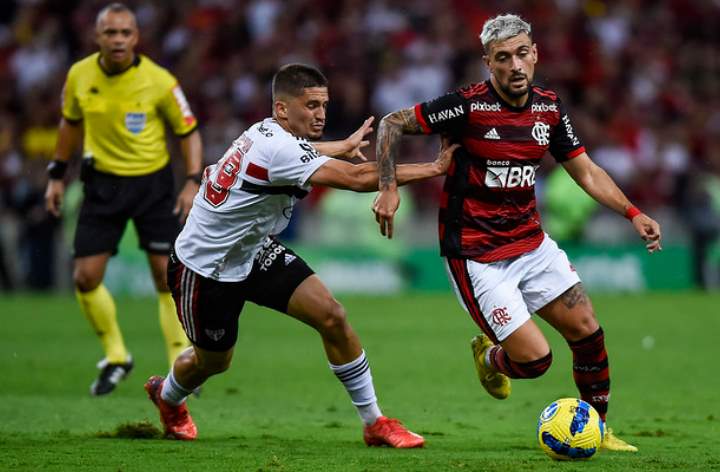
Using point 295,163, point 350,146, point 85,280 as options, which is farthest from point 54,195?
point 295,163

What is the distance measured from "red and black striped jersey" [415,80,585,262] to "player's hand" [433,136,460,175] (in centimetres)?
7

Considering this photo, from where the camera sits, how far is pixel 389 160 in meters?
7.37

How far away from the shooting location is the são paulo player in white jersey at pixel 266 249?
7.36 metres

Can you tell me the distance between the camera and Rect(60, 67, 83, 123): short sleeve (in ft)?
34.4

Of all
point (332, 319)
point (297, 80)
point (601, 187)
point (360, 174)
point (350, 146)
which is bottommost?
point (332, 319)

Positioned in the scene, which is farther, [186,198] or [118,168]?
[118,168]

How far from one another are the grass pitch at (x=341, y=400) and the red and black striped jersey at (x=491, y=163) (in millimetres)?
1253

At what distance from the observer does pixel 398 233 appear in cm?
1998

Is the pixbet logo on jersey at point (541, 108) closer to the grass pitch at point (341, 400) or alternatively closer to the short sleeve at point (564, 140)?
the short sleeve at point (564, 140)

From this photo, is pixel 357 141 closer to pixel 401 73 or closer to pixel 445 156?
pixel 445 156

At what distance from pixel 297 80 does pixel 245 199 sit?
0.74 meters

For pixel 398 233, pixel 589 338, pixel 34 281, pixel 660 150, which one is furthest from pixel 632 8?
pixel 589 338

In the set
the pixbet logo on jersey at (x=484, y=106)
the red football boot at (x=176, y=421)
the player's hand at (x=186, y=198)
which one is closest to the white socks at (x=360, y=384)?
the red football boot at (x=176, y=421)

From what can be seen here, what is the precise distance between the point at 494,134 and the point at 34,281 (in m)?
14.1
